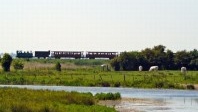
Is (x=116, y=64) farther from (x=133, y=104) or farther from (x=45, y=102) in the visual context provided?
(x=45, y=102)

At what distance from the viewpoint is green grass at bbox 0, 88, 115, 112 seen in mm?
39469

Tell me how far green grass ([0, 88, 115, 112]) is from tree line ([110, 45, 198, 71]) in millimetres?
66056

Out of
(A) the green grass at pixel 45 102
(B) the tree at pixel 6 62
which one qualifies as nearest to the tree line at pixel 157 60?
(B) the tree at pixel 6 62

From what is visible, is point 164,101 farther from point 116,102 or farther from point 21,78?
point 21,78

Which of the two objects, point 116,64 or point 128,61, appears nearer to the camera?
point 128,61

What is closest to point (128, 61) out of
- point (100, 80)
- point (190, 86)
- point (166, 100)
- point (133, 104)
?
point (100, 80)

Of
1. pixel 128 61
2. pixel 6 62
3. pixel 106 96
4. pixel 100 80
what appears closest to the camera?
pixel 106 96

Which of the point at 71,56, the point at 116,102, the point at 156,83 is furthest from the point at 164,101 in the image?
the point at 71,56

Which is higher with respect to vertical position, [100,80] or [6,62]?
[6,62]

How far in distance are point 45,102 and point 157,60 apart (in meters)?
77.1

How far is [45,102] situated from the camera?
4503 centimetres

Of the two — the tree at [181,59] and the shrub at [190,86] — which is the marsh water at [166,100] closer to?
the shrub at [190,86]

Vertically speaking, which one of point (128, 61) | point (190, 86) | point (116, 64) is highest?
point (128, 61)

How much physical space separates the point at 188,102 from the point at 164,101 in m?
2.29
